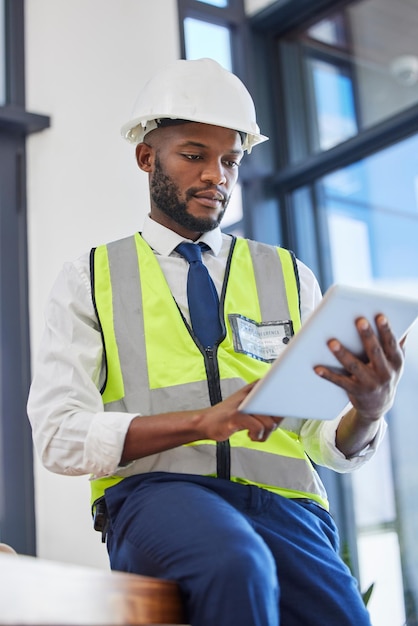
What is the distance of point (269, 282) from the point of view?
2113 mm

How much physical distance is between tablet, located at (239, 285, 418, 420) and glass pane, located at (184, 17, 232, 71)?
2.86 metres

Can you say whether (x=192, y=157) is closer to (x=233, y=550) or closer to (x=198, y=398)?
(x=198, y=398)

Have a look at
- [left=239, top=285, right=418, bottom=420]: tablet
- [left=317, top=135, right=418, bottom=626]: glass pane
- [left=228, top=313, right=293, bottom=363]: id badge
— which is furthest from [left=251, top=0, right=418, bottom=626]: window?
[left=239, top=285, right=418, bottom=420]: tablet

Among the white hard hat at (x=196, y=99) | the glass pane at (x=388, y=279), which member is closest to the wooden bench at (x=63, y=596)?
the white hard hat at (x=196, y=99)

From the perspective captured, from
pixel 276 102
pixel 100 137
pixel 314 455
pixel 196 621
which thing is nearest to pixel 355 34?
pixel 276 102

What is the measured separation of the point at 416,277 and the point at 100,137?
1.35 m

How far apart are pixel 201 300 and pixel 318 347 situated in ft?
1.75

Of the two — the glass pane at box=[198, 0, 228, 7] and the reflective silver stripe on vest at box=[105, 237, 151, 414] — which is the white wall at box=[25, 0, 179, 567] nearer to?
the glass pane at box=[198, 0, 228, 7]

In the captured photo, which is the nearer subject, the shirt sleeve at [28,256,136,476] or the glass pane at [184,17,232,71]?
the shirt sleeve at [28,256,136,476]

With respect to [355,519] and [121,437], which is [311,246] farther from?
[121,437]

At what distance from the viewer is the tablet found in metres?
1.46

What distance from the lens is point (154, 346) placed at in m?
1.91

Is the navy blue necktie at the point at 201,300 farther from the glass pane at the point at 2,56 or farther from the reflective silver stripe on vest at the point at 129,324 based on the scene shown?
the glass pane at the point at 2,56

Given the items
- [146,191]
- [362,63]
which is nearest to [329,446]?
[146,191]
